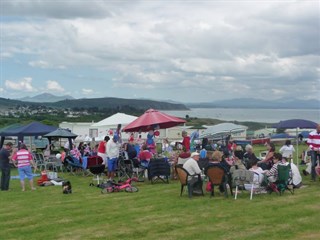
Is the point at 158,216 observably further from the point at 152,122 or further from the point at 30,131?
the point at 30,131

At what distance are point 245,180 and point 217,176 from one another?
60cm

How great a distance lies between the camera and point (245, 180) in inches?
413

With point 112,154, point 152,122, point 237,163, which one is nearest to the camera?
point 237,163

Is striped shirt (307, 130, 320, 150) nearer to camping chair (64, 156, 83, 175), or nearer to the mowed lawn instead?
the mowed lawn

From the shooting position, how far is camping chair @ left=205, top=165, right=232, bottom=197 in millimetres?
10625

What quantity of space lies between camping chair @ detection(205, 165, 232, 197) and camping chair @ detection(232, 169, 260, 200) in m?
0.21

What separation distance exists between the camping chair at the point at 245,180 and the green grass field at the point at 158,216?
0.70 feet

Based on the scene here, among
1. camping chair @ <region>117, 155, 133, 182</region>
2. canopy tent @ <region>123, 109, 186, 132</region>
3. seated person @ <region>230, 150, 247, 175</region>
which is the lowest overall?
camping chair @ <region>117, 155, 133, 182</region>

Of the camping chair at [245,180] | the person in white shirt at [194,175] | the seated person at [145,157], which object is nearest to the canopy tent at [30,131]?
the seated person at [145,157]

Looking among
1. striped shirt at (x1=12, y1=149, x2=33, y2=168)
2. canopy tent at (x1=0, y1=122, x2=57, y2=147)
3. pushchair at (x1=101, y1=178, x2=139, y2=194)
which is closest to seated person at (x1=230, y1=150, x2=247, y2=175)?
pushchair at (x1=101, y1=178, x2=139, y2=194)

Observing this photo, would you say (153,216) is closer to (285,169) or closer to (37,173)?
(285,169)

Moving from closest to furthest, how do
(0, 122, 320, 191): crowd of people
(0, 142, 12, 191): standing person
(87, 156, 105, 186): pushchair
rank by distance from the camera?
(0, 122, 320, 191): crowd of people → (0, 142, 12, 191): standing person → (87, 156, 105, 186): pushchair

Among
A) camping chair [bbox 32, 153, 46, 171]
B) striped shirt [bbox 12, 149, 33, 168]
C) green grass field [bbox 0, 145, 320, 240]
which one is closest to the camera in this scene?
green grass field [bbox 0, 145, 320, 240]

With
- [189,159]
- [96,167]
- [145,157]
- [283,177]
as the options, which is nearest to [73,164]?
[96,167]
